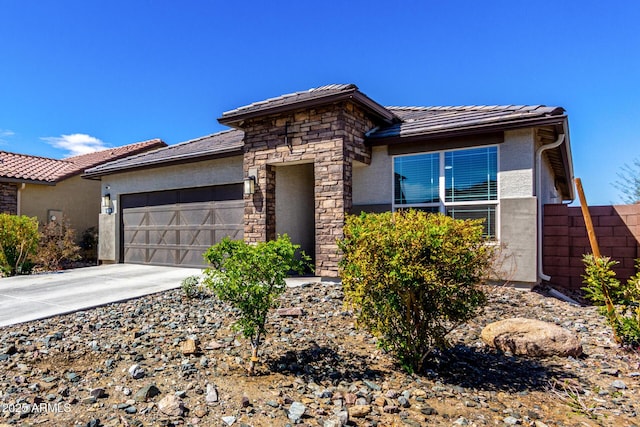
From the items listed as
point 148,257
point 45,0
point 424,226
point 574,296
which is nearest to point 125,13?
point 45,0

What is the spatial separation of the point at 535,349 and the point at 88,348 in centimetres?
552

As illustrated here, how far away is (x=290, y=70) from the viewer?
13.9 metres

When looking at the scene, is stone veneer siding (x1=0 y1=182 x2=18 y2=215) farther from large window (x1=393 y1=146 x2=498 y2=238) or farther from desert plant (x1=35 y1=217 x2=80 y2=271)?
large window (x1=393 y1=146 x2=498 y2=238)

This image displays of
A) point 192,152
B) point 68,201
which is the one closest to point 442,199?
point 192,152

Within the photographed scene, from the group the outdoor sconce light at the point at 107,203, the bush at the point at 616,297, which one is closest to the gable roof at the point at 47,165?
the outdoor sconce light at the point at 107,203

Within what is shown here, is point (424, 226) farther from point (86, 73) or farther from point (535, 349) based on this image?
point (86, 73)

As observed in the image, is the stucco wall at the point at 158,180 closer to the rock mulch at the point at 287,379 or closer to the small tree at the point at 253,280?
the rock mulch at the point at 287,379

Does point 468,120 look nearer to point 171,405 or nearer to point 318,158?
point 318,158

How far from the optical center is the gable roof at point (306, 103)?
7629 mm

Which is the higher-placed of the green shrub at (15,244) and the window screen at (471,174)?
the window screen at (471,174)

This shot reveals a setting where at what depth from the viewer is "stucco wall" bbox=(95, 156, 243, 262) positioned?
10344 millimetres

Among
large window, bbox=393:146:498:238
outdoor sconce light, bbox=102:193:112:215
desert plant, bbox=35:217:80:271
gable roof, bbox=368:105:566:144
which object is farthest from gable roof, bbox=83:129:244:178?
large window, bbox=393:146:498:238

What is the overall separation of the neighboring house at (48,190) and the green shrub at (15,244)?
476cm

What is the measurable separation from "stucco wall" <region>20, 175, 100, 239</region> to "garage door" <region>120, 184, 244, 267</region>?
460 centimetres
